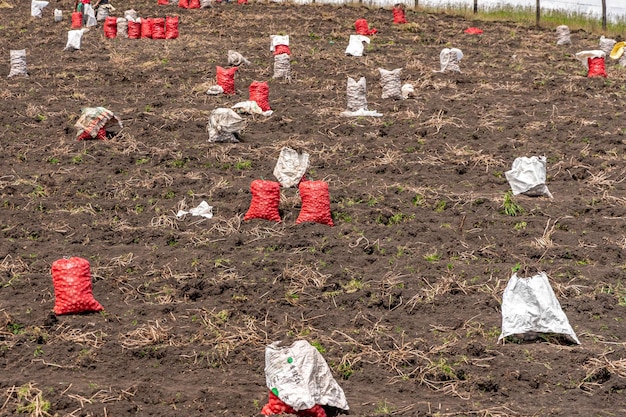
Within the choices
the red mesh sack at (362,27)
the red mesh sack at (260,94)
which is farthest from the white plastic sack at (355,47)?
the red mesh sack at (260,94)

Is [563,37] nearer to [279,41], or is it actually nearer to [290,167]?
[279,41]

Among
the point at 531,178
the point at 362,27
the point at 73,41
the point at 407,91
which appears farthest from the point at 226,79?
the point at 362,27

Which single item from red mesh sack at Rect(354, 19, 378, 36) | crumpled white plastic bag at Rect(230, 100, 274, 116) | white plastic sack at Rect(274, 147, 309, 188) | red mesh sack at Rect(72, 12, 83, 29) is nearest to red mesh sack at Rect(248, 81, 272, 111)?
crumpled white plastic bag at Rect(230, 100, 274, 116)

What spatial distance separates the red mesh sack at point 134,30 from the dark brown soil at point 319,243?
8.04 ft

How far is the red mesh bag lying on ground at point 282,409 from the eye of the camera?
452 cm

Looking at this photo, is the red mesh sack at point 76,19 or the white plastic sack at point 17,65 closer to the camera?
the white plastic sack at point 17,65

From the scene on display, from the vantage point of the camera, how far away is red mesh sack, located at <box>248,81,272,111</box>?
10.8 m

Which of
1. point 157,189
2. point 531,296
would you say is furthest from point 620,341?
point 157,189

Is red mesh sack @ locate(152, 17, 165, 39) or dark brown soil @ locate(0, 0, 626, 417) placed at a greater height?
red mesh sack @ locate(152, 17, 165, 39)

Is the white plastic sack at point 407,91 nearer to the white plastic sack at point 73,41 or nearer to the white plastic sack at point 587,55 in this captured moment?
the white plastic sack at point 587,55

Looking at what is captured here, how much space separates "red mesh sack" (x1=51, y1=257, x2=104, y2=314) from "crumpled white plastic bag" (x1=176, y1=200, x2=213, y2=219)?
5.85 feet

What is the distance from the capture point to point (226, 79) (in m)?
11.7

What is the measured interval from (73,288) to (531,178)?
451cm

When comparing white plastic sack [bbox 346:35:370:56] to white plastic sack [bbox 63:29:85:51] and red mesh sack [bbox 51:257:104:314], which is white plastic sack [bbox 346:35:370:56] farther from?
red mesh sack [bbox 51:257:104:314]
